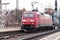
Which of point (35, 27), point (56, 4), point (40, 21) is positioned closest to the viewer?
point (35, 27)

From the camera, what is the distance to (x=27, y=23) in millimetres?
32938

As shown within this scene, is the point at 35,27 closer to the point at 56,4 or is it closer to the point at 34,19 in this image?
the point at 34,19

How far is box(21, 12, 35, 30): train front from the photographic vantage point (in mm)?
32688

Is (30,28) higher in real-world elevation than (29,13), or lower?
lower

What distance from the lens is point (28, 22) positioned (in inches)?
1298

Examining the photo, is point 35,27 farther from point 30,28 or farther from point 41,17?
point 41,17

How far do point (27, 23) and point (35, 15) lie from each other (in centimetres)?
162

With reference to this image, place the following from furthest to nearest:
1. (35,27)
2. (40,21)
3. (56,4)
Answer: (56,4) < (40,21) < (35,27)

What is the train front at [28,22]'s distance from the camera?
32688 mm

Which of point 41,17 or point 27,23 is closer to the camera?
point 27,23

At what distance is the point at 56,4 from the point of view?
7638cm

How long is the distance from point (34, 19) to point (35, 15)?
59 centimetres

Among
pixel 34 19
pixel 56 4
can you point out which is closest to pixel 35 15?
pixel 34 19

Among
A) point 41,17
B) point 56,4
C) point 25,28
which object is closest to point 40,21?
point 41,17
